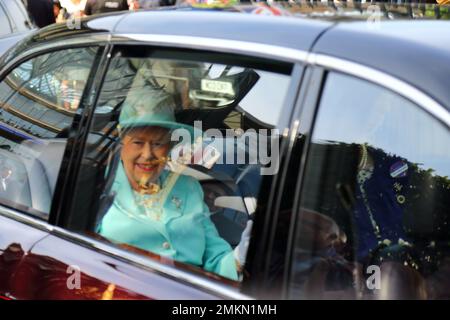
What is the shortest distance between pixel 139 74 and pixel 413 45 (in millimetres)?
908

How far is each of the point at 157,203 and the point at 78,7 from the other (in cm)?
592

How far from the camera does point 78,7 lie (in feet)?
25.7

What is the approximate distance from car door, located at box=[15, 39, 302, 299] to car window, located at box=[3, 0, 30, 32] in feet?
15.3

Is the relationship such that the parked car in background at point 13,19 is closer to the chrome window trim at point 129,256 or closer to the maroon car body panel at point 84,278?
the chrome window trim at point 129,256

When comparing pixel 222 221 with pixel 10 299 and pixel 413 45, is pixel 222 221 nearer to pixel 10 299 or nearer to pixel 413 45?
pixel 10 299

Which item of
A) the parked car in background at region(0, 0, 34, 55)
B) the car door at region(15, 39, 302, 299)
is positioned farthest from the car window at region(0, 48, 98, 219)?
the parked car in background at region(0, 0, 34, 55)

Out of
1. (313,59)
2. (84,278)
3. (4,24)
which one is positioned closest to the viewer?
(313,59)

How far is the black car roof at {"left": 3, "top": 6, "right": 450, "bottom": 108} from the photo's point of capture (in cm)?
158

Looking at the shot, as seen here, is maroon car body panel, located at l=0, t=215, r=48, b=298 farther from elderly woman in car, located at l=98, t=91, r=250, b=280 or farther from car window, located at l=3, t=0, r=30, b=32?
car window, located at l=3, t=0, r=30, b=32

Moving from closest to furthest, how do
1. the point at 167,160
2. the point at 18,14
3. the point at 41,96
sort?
the point at 167,160 → the point at 41,96 → the point at 18,14

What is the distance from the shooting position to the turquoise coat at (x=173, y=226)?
2154 millimetres

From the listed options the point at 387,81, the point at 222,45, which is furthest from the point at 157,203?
the point at 387,81

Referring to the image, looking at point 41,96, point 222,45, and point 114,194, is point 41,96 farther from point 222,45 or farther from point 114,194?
point 222,45

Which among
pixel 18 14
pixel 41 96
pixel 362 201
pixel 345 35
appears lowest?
pixel 362 201
